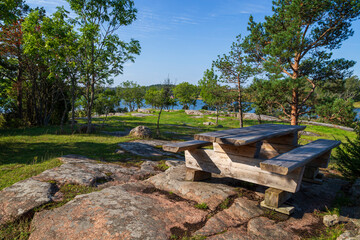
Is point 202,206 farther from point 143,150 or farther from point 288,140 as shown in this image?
point 143,150

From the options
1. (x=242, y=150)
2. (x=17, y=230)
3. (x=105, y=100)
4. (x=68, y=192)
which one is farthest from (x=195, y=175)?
(x=105, y=100)

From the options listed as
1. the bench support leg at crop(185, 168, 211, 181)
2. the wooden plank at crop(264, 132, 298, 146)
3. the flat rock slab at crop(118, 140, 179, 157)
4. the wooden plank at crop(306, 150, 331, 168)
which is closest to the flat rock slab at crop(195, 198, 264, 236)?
the bench support leg at crop(185, 168, 211, 181)

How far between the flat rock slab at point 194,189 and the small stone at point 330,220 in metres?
1.29

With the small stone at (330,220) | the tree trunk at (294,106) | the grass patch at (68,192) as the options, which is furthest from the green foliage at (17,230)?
the tree trunk at (294,106)

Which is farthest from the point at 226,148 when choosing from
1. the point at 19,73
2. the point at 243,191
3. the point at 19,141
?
the point at 19,73

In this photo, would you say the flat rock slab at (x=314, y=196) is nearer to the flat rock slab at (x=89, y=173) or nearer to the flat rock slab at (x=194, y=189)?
the flat rock slab at (x=194, y=189)

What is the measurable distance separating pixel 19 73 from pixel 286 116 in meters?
16.1

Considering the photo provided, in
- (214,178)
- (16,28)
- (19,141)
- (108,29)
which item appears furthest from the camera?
(16,28)

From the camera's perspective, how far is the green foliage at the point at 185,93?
61.6 metres

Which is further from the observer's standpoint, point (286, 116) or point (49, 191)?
point (286, 116)

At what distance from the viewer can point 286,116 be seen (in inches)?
436

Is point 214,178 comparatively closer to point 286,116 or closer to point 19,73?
point 286,116

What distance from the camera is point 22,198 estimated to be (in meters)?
3.08

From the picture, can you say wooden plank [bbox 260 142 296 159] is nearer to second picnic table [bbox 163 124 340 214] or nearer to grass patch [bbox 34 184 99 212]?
second picnic table [bbox 163 124 340 214]
